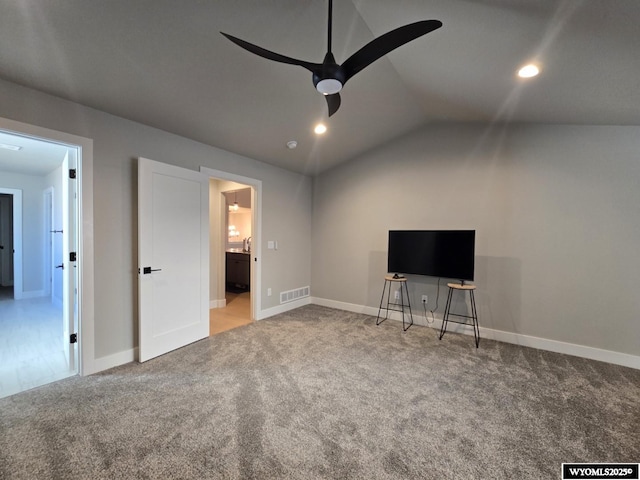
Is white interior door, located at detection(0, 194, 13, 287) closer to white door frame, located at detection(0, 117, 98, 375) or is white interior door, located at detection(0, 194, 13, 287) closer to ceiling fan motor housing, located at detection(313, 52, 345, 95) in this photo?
white door frame, located at detection(0, 117, 98, 375)

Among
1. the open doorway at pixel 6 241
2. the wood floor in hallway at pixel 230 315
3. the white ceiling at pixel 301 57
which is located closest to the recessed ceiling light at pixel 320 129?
the white ceiling at pixel 301 57

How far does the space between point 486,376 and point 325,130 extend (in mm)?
3412

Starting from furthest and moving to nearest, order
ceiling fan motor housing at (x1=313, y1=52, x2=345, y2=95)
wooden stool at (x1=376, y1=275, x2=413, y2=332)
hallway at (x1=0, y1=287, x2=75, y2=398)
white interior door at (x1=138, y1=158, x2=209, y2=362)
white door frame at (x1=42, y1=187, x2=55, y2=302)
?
white door frame at (x1=42, y1=187, x2=55, y2=302) < wooden stool at (x1=376, y1=275, x2=413, y2=332) < white interior door at (x1=138, y1=158, x2=209, y2=362) < hallway at (x1=0, y1=287, x2=75, y2=398) < ceiling fan motor housing at (x1=313, y1=52, x2=345, y2=95)

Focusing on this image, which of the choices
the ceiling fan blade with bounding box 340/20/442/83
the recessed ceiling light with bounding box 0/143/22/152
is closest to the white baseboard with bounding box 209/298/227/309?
the recessed ceiling light with bounding box 0/143/22/152

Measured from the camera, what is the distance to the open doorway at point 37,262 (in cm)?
264

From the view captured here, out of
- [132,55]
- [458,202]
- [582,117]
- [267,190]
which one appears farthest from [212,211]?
[582,117]

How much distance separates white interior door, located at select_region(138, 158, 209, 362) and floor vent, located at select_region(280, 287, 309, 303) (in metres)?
1.55

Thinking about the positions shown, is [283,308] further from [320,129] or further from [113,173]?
[113,173]

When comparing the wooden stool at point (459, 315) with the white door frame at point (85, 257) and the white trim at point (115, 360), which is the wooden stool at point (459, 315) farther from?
the white door frame at point (85, 257)

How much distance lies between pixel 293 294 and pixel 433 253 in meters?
2.55

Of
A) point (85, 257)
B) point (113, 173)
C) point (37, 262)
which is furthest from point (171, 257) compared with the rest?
point (37, 262)

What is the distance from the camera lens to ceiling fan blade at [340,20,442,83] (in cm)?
145

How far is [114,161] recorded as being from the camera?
277 cm

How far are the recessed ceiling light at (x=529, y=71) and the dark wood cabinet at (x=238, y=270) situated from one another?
5.44m
